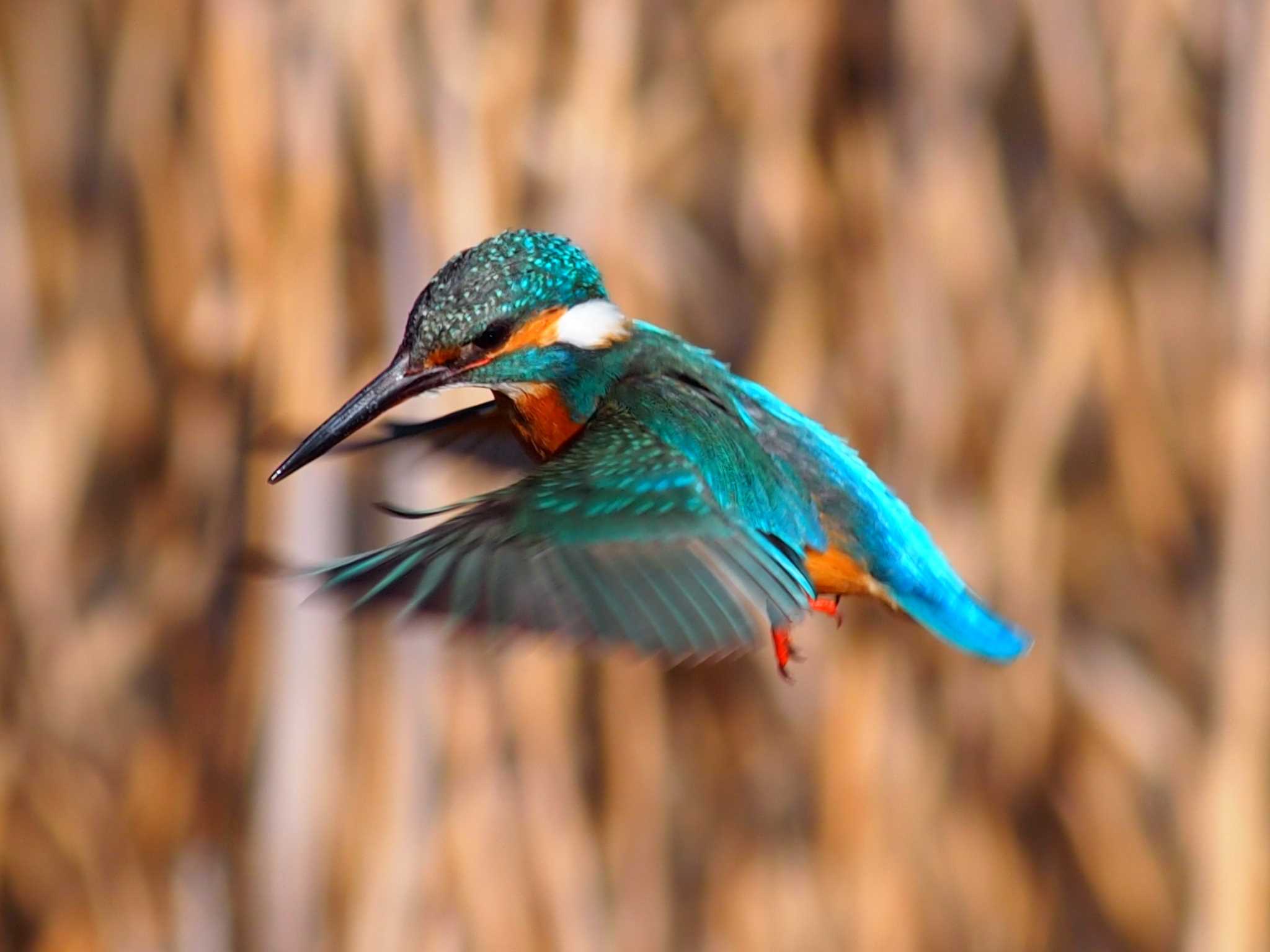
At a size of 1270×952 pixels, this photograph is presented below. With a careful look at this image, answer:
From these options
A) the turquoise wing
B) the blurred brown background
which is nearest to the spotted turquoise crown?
the turquoise wing

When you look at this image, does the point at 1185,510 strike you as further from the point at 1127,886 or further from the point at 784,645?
the point at 784,645

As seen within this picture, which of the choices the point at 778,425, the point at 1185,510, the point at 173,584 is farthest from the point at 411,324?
the point at 1185,510

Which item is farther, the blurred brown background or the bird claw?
the blurred brown background

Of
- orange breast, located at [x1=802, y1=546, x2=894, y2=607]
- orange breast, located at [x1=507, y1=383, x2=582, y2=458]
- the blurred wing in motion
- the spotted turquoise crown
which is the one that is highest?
the spotted turquoise crown

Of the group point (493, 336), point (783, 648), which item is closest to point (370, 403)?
point (493, 336)

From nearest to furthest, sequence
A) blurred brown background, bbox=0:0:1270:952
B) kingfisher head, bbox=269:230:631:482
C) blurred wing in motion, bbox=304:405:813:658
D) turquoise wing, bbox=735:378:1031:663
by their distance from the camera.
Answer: blurred wing in motion, bbox=304:405:813:658, kingfisher head, bbox=269:230:631:482, turquoise wing, bbox=735:378:1031:663, blurred brown background, bbox=0:0:1270:952

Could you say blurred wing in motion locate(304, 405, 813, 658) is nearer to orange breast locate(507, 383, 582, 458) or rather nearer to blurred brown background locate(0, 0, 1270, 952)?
orange breast locate(507, 383, 582, 458)

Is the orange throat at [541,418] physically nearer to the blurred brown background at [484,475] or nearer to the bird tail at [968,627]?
the bird tail at [968,627]

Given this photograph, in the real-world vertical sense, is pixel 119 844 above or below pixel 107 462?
below
